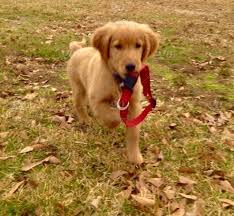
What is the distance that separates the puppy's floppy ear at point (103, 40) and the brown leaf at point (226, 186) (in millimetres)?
1651

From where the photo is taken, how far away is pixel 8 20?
1232 centimetres

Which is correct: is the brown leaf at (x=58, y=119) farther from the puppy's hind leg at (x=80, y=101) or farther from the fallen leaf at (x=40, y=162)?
the fallen leaf at (x=40, y=162)

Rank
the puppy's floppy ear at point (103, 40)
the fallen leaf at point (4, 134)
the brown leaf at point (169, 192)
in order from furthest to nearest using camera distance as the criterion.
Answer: the fallen leaf at point (4, 134) < the puppy's floppy ear at point (103, 40) < the brown leaf at point (169, 192)

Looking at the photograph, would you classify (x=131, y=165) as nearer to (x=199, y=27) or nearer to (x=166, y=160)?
(x=166, y=160)

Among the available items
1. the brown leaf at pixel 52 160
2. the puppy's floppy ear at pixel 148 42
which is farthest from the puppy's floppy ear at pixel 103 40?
the brown leaf at pixel 52 160

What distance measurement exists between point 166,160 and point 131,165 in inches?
16.1

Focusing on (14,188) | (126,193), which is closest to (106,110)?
(126,193)

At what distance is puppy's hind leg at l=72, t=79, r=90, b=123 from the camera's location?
606 cm

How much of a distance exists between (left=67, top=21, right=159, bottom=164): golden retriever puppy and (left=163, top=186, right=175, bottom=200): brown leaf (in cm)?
50

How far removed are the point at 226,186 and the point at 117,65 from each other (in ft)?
5.03

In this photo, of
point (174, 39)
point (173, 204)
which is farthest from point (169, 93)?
point (174, 39)

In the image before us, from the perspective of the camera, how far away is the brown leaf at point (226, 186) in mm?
4527

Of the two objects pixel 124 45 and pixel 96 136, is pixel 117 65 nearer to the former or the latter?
pixel 124 45

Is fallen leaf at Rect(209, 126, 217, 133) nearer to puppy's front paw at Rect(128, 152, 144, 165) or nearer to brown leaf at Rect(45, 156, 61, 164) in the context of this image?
puppy's front paw at Rect(128, 152, 144, 165)
